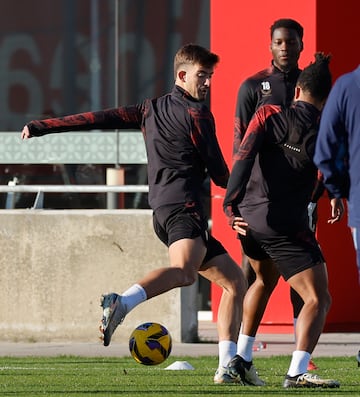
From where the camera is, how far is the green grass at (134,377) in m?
8.57

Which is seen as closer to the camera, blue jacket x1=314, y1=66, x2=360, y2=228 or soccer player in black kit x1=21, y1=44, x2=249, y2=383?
blue jacket x1=314, y1=66, x2=360, y2=228

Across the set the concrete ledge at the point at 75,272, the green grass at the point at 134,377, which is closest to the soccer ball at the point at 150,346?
the green grass at the point at 134,377

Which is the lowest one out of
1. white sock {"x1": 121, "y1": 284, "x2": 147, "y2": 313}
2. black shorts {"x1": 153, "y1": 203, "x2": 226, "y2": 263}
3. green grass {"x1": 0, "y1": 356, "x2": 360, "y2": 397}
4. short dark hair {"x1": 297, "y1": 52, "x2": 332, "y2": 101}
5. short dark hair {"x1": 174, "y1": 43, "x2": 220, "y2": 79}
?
green grass {"x1": 0, "y1": 356, "x2": 360, "y2": 397}

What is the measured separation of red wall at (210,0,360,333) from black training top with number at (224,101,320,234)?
5.04 metres

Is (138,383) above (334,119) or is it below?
below

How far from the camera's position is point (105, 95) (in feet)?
52.5

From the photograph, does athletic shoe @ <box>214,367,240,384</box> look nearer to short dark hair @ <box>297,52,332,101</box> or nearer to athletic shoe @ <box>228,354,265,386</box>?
athletic shoe @ <box>228,354,265,386</box>

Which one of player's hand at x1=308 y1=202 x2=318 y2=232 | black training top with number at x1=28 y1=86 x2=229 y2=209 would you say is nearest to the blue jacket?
black training top with number at x1=28 y1=86 x2=229 y2=209

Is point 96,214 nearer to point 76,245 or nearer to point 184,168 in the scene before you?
point 76,245

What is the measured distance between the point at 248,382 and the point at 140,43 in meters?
7.41

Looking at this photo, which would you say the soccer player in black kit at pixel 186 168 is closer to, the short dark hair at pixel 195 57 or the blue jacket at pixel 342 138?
the short dark hair at pixel 195 57

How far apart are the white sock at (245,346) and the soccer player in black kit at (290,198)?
0.15m

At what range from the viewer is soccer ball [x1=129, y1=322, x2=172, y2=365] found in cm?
891

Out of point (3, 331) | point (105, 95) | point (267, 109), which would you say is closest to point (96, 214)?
point (3, 331)
